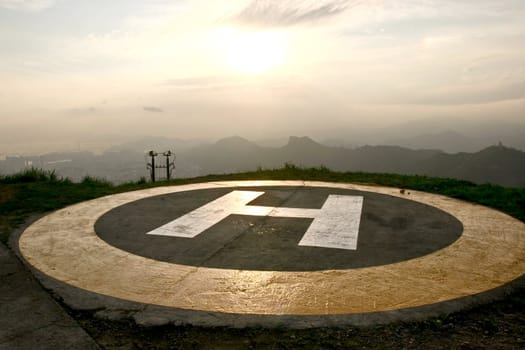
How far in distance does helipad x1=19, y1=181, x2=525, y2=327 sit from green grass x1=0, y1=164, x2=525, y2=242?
1.72 ft

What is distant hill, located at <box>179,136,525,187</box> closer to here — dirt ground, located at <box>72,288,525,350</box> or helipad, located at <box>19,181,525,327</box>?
helipad, located at <box>19,181,525,327</box>

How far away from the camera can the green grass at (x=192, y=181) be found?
20.1ft

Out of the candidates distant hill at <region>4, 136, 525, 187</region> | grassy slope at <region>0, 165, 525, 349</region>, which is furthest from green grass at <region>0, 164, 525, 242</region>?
distant hill at <region>4, 136, 525, 187</region>

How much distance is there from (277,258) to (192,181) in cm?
572

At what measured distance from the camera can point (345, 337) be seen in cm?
241

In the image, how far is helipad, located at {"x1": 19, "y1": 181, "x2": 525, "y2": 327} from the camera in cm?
280

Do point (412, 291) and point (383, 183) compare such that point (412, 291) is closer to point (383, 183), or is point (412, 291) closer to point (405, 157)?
point (383, 183)

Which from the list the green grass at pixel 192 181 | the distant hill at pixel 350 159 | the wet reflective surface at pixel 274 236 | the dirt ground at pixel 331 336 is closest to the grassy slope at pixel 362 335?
the dirt ground at pixel 331 336

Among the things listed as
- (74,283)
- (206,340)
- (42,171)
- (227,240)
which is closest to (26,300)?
(74,283)

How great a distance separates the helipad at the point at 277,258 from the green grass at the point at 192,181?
525 millimetres

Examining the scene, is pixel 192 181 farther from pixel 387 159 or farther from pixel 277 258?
pixel 387 159

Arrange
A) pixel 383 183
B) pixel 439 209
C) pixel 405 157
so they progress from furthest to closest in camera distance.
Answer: pixel 405 157, pixel 383 183, pixel 439 209

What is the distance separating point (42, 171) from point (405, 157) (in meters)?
117

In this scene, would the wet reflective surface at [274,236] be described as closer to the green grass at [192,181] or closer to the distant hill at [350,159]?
the green grass at [192,181]
